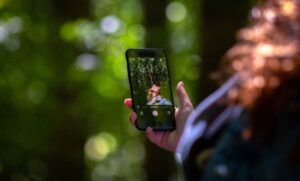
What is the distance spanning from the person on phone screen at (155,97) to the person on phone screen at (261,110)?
0.64m

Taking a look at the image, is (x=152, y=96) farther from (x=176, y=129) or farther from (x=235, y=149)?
(x=235, y=149)

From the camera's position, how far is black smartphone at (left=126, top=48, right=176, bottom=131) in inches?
106

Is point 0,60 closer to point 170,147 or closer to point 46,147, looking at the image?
point 46,147

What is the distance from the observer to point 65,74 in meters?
9.74

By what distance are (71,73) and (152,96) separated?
720 centimetres

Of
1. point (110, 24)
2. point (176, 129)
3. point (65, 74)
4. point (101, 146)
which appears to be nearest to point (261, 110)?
point (176, 129)

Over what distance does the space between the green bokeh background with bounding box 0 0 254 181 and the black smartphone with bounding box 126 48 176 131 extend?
575 centimetres

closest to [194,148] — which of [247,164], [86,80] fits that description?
[247,164]

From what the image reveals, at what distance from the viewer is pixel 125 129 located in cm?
1398

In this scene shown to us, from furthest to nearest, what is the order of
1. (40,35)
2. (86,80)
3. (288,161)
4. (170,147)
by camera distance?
(40,35)
(86,80)
(170,147)
(288,161)

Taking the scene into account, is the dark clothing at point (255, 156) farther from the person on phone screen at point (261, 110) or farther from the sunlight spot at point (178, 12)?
the sunlight spot at point (178, 12)

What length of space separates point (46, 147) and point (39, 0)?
194cm

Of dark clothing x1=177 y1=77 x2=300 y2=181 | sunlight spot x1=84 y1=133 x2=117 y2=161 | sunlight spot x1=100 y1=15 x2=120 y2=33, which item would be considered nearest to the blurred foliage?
sunlight spot x1=100 y1=15 x2=120 y2=33

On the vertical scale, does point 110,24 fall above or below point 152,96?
above
